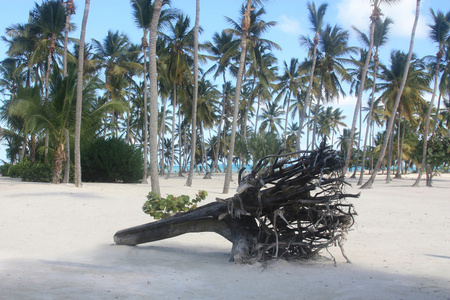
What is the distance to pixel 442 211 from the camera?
12.8m

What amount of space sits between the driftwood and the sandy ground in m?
0.33

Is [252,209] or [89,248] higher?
[252,209]

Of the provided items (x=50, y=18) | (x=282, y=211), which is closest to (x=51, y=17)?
(x=50, y=18)

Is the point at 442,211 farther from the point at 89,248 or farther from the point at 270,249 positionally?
the point at 89,248

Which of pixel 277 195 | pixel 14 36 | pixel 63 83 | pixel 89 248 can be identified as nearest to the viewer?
pixel 277 195

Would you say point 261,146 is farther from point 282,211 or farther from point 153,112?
point 282,211

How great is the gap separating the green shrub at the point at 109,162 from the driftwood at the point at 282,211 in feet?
57.9

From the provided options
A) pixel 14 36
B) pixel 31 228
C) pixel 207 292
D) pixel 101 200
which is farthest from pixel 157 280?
pixel 14 36

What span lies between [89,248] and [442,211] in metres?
11.6

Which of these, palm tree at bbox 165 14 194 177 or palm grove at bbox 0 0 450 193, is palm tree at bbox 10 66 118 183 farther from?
palm tree at bbox 165 14 194 177

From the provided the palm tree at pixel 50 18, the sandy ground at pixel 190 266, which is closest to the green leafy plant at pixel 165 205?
the sandy ground at pixel 190 266

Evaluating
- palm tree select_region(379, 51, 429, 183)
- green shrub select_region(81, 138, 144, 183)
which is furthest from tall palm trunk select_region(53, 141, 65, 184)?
palm tree select_region(379, 51, 429, 183)

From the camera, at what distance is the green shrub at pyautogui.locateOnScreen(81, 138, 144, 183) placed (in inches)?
901

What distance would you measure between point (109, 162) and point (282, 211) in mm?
18944
